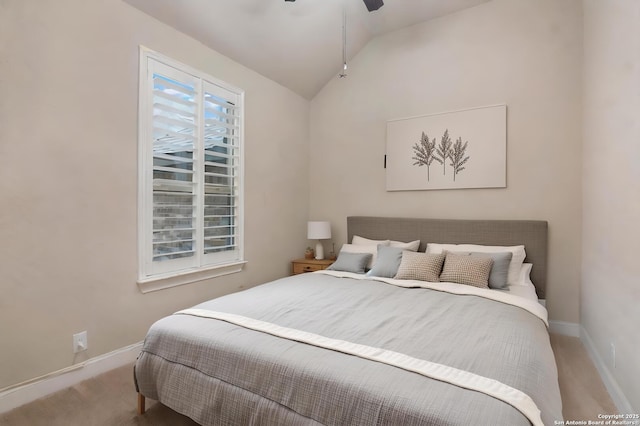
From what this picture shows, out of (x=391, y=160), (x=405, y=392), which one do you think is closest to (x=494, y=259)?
(x=391, y=160)

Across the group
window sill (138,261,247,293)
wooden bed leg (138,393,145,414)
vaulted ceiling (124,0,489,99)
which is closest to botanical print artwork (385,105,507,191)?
vaulted ceiling (124,0,489,99)

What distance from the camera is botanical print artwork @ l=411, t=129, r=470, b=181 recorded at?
348 cm

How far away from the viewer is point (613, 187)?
212 cm

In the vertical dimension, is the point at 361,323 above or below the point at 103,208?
below

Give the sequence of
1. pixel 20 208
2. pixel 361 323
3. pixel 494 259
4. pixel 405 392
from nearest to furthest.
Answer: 1. pixel 405 392
2. pixel 361 323
3. pixel 20 208
4. pixel 494 259

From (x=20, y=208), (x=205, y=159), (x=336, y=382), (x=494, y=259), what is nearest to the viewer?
(x=336, y=382)

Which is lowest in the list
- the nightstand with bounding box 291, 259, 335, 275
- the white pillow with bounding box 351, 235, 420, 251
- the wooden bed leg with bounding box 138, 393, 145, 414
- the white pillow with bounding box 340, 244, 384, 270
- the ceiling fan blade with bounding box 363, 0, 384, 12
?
the wooden bed leg with bounding box 138, 393, 145, 414

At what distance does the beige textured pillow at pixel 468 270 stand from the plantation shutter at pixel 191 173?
209cm

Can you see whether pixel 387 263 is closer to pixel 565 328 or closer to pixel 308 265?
pixel 308 265

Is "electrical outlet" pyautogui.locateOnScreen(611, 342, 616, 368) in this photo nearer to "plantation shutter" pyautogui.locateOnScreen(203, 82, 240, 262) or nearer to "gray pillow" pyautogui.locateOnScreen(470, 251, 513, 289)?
"gray pillow" pyautogui.locateOnScreen(470, 251, 513, 289)

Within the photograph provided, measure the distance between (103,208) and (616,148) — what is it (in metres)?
3.46

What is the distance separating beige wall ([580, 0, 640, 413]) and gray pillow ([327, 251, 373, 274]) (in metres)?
1.87

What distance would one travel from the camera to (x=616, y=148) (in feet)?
6.81

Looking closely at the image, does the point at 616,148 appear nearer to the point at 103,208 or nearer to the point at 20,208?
the point at 103,208
